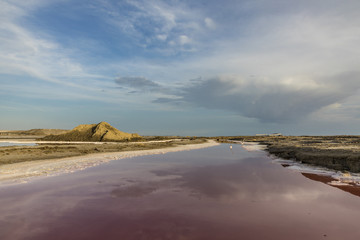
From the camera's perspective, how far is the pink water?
675 centimetres

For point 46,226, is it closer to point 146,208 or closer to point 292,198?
point 146,208

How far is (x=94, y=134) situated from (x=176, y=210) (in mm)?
58965

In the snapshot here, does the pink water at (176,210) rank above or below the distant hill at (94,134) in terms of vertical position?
below

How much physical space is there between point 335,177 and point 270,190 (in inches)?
267

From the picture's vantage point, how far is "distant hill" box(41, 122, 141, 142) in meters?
60.4

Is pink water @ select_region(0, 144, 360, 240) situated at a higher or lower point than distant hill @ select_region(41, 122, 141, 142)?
lower

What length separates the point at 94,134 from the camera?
203 feet

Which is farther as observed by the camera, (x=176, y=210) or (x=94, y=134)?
(x=94, y=134)

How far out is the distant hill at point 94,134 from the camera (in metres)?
60.4

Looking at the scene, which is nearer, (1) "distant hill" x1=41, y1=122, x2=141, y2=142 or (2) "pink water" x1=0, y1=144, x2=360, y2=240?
(2) "pink water" x1=0, y1=144, x2=360, y2=240

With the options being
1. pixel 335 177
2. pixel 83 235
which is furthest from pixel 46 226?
pixel 335 177

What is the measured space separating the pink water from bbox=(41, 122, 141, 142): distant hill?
159 ft

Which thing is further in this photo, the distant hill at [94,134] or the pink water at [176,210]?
the distant hill at [94,134]

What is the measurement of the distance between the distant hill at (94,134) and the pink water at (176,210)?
Answer: 4848 centimetres
